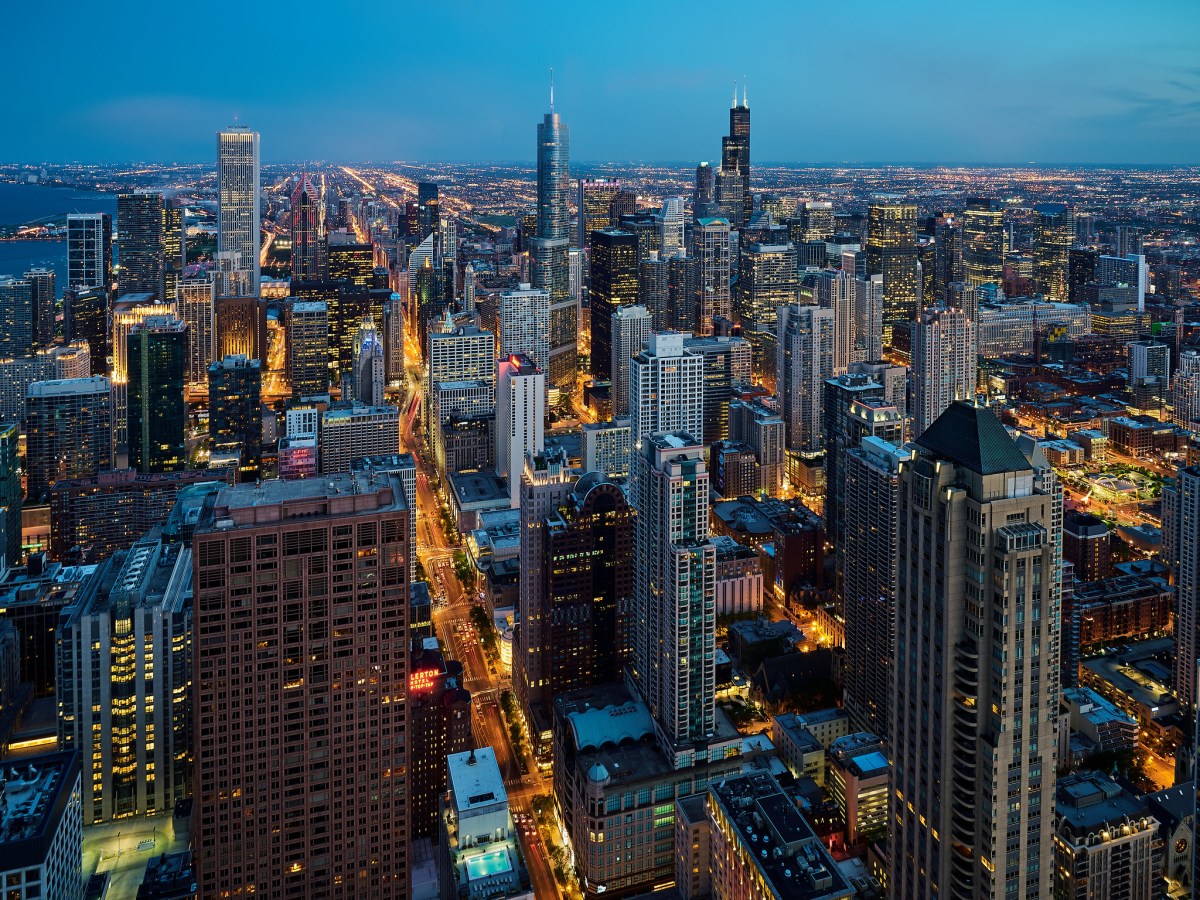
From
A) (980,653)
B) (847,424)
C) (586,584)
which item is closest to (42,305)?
(586,584)

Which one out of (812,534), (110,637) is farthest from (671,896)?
(812,534)

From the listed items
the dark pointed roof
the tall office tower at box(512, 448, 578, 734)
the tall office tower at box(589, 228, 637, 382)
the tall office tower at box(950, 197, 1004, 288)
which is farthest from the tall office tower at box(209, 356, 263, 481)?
the tall office tower at box(950, 197, 1004, 288)

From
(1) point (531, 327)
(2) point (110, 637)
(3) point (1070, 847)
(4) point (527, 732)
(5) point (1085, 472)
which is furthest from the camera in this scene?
(1) point (531, 327)

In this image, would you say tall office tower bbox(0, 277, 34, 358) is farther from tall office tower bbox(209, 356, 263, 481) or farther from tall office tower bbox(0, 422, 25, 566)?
tall office tower bbox(0, 422, 25, 566)

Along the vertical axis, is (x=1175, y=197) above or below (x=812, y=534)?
above

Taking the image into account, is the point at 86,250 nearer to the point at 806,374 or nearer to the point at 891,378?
the point at 806,374

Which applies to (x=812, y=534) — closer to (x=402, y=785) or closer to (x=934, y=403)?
(x=934, y=403)
